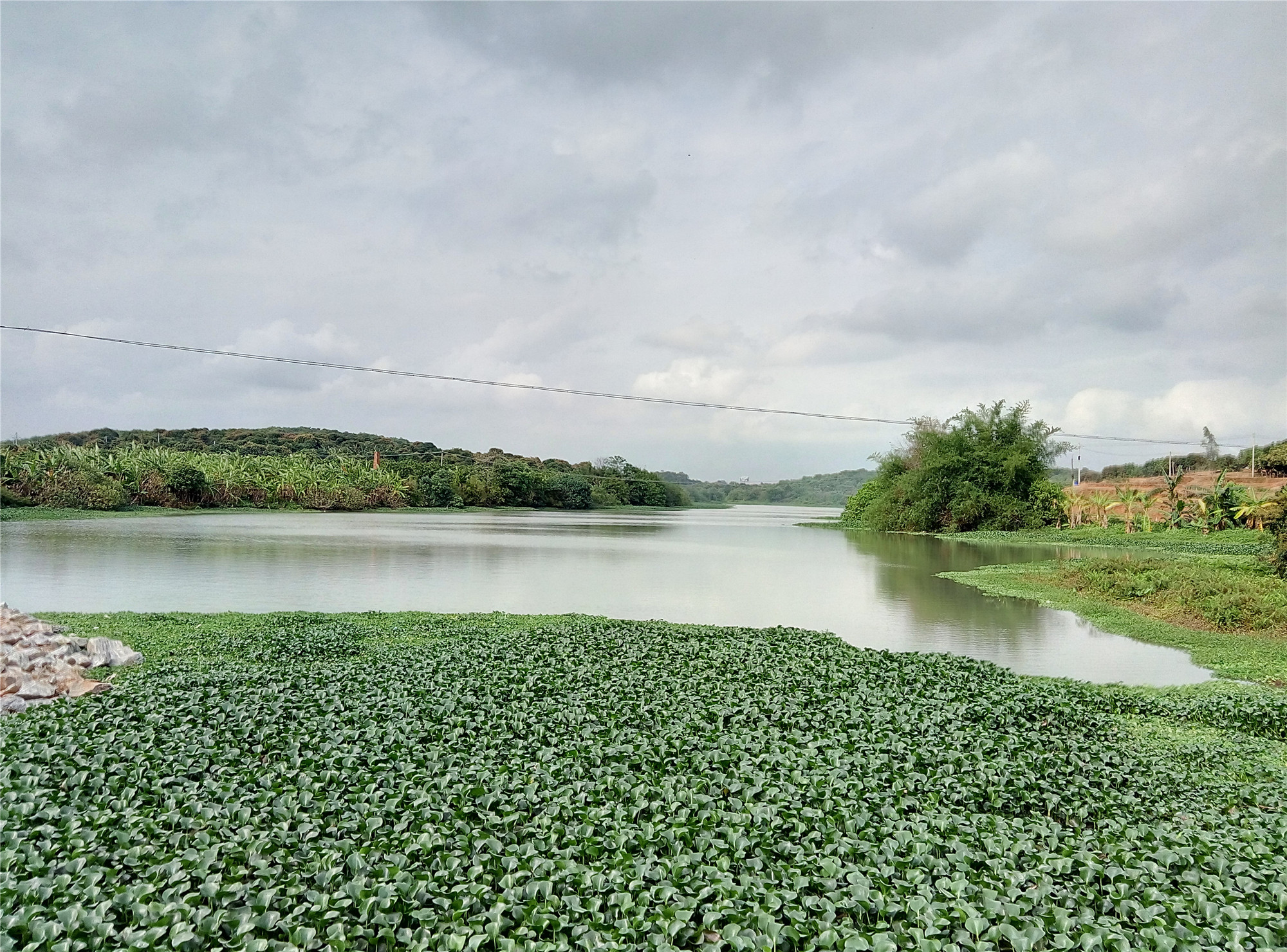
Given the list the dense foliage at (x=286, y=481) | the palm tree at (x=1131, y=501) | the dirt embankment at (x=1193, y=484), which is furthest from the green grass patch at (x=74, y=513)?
the dirt embankment at (x=1193, y=484)

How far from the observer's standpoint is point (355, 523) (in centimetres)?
3978

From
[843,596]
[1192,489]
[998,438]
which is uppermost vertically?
[998,438]

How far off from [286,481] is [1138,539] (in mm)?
46337

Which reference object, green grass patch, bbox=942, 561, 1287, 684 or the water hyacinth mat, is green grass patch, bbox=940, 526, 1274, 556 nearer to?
green grass patch, bbox=942, 561, 1287, 684

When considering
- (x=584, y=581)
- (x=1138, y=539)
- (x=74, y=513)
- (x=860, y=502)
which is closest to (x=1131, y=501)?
(x=1138, y=539)

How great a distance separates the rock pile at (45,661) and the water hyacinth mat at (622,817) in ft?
1.45

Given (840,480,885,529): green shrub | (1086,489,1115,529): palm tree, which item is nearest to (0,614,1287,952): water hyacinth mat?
(1086,489,1115,529): palm tree

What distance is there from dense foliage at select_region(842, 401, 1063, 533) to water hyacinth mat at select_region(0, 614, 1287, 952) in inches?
1245

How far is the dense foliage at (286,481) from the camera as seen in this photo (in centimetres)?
3969

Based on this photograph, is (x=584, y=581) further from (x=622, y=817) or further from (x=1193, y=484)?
(x=1193, y=484)

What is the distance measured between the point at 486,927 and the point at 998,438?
40433 millimetres

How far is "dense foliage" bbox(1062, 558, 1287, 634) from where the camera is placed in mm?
12062

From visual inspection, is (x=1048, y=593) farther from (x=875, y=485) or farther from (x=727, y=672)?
(x=875, y=485)

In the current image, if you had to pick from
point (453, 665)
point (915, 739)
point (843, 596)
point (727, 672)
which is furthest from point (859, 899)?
point (843, 596)
